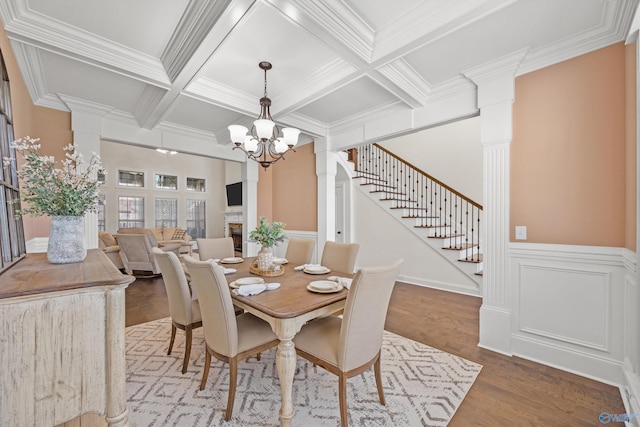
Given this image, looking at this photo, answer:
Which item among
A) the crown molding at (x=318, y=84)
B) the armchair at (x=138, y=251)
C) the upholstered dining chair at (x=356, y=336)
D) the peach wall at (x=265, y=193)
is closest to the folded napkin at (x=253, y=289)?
the upholstered dining chair at (x=356, y=336)

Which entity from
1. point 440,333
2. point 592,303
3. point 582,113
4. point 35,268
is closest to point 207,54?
point 35,268

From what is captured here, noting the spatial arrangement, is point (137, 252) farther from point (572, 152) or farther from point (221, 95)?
point (572, 152)

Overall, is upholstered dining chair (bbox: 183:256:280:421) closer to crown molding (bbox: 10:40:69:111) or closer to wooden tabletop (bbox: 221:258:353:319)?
wooden tabletop (bbox: 221:258:353:319)

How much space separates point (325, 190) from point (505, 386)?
3.10 m

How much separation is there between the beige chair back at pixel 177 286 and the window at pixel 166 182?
825 centimetres

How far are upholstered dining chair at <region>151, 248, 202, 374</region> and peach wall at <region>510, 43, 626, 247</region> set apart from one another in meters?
2.81

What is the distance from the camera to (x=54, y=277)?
1.10 metres

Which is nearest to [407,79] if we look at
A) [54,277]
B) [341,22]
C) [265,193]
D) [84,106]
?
[341,22]

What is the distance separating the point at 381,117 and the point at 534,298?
2.54 metres

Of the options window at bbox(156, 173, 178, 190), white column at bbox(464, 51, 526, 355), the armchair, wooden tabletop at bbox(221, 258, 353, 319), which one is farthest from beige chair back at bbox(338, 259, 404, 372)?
window at bbox(156, 173, 178, 190)

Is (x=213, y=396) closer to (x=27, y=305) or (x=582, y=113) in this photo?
(x=27, y=305)

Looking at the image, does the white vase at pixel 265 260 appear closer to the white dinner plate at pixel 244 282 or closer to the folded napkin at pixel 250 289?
the white dinner plate at pixel 244 282

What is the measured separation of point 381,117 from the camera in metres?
3.44

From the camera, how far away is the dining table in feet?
4.83
